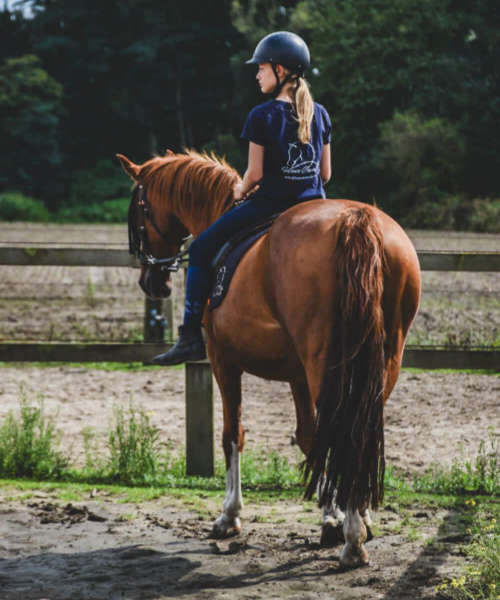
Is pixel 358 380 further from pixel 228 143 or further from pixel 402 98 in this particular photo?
pixel 228 143

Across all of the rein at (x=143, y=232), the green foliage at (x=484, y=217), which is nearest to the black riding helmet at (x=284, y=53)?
the rein at (x=143, y=232)

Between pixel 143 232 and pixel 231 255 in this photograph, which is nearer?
pixel 231 255

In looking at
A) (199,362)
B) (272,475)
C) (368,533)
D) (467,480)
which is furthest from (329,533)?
(199,362)

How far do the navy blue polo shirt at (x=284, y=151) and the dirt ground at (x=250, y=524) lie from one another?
2059 millimetres

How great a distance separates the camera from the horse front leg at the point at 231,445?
4777 mm

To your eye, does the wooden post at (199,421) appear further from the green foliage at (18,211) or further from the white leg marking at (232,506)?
the green foliage at (18,211)

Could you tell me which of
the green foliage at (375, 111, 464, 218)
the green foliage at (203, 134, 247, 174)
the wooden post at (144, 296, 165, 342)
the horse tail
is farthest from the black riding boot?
the green foliage at (203, 134, 247, 174)

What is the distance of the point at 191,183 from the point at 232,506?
2.15 metres

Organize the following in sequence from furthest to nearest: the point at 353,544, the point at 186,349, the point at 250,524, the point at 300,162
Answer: the point at 250,524
the point at 186,349
the point at 300,162
the point at 353,544

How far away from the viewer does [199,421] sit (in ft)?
19.6

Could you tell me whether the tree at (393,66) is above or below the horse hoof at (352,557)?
above

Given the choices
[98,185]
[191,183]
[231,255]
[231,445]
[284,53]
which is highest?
[98,185]

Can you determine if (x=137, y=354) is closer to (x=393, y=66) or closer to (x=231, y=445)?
(x=231, y=445)

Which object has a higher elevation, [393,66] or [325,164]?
[393,66]
